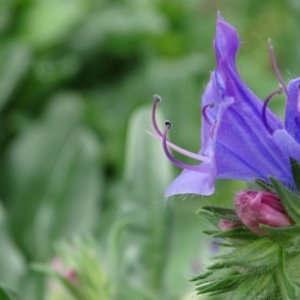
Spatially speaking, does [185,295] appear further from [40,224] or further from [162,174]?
[40,224]

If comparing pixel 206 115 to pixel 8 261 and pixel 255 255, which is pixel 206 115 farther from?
pixel 8 261

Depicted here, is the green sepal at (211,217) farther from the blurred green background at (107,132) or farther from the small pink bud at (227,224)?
the blurred green background at (107,132)

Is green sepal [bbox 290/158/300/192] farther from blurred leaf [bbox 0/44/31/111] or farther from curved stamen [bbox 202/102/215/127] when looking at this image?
blurred leaf [bbox 0/44/31/111]

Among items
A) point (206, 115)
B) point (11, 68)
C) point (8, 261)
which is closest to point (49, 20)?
point (11, 68)

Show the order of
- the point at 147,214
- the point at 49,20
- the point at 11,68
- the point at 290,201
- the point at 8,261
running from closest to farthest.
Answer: the point at 290,201 → the point at 147,214 → the point at 8,261 → the point at 11,68 → the point at 49,20

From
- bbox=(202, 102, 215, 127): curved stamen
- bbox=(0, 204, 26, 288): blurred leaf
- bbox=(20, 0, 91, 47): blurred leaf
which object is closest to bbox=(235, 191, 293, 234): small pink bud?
bbox=(202, 102, 215, 127): curved stamen

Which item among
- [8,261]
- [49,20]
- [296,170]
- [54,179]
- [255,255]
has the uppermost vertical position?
[49,20]
